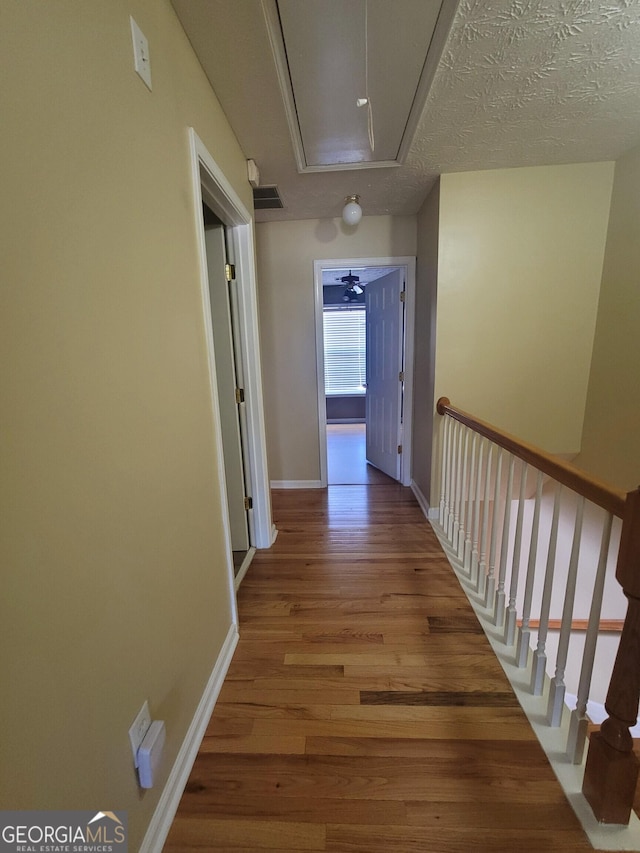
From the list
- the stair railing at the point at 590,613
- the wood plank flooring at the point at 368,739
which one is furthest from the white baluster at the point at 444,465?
the wood plank flooring at the point at 368,739

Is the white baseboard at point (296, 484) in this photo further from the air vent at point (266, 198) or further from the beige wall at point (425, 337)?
the air vent at point (266, 198)

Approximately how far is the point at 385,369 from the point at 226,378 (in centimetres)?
184

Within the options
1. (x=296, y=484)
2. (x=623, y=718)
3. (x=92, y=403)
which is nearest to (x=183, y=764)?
(x=92, y=403)

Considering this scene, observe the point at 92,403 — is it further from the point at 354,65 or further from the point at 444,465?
the point at 444,465

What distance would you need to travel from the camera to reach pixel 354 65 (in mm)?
1368

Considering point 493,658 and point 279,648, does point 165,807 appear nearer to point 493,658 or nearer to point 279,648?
point 279,648

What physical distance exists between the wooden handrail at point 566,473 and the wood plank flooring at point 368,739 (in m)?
0.90

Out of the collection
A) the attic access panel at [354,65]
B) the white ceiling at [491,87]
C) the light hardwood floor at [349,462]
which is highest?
Result: the attic access panel at [354,65]

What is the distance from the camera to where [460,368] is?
2.41m

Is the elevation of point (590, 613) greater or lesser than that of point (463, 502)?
greater

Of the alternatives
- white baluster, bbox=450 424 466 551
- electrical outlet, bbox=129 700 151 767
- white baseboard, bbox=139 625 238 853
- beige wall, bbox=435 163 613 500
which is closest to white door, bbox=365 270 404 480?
beige wall, bbox=435 163 613 500

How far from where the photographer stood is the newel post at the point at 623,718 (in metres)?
0.83

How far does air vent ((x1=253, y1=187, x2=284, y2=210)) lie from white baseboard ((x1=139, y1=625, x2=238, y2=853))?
8.86 ft

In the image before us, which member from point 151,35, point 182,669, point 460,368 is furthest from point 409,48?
point 182,669
